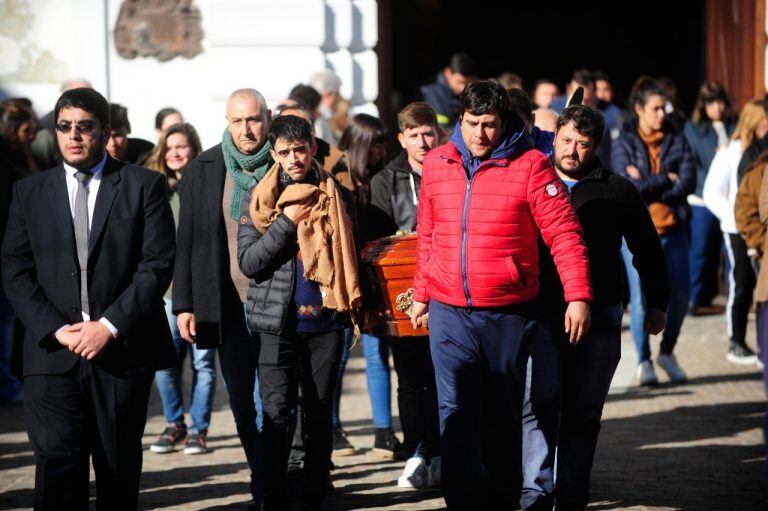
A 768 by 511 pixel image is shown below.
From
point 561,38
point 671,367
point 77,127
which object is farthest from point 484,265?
point 561,38

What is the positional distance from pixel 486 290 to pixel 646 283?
104 cm

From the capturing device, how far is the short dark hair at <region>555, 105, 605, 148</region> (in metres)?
6.09

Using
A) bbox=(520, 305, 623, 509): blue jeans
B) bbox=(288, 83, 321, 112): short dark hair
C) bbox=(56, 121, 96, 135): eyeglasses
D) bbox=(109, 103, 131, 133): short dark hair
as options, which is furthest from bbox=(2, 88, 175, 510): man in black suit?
bbox=(288, 83, 321, 112): short dark hair

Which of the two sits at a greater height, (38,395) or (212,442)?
(38,395)

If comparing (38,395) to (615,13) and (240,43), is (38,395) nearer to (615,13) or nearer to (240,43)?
(240,43)

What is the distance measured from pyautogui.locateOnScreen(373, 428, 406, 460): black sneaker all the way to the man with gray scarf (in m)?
1.33

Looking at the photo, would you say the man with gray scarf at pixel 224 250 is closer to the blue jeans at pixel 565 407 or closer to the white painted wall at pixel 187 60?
the blue jeans at pixel 565 407

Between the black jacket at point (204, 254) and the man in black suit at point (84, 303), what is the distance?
→ 86cm

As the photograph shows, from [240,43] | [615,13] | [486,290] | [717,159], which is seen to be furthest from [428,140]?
[615,13]

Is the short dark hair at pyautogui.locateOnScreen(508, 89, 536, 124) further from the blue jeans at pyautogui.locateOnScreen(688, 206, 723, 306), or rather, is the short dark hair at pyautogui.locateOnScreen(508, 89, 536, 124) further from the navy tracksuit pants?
the blue jeans at pyautogui.locateOnScreen(688, 206, 723, 306)

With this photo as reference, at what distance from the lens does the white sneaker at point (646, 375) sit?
9.65 metres

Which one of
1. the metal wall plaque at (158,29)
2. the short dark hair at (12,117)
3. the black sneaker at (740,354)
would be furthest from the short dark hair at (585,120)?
the metal wall plaque at (158,29)

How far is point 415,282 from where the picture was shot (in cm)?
596

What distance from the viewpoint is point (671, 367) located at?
9.85 meters
